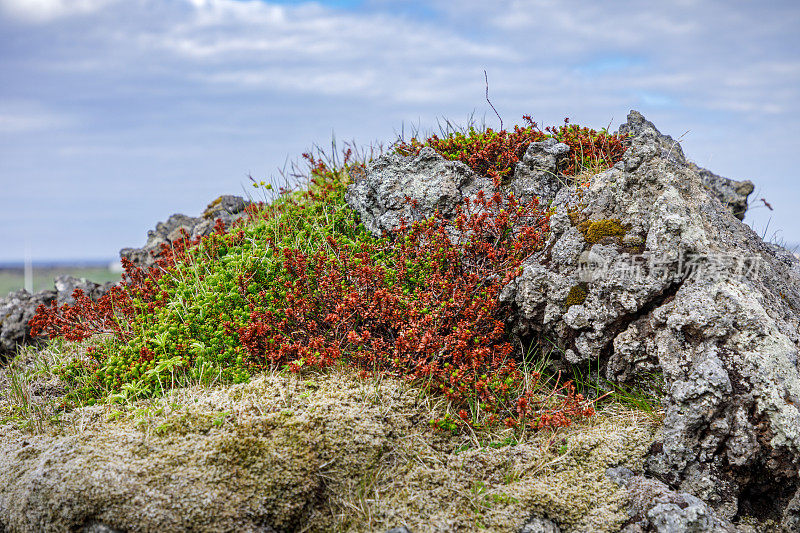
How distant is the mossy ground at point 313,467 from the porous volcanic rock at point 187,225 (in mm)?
4673

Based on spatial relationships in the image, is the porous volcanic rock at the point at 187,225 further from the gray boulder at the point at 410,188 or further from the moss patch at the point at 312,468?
the moss patch at the point at 312,468

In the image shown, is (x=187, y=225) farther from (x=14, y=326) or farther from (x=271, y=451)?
(x=271, y=451)

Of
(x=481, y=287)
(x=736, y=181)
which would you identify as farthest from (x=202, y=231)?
(x=736, y=181)

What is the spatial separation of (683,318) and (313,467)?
354cm

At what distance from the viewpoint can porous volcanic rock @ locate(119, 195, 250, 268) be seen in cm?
958

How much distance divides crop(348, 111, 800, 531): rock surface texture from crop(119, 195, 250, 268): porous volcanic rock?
5696 millimetres

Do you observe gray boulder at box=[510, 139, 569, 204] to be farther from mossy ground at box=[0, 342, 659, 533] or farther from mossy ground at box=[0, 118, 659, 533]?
mossy ground at box=[0, 342, 659, 533]

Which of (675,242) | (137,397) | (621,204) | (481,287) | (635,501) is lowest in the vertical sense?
(635,501)

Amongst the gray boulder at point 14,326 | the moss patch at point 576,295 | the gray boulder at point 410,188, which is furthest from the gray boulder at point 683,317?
the gray boulder at point 14,326

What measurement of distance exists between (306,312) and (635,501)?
12.2ft

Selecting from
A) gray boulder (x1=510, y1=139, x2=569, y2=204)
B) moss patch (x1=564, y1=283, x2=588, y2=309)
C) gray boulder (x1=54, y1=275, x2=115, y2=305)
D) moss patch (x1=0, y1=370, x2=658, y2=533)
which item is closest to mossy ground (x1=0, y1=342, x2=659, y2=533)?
moss patch (x1=0, y1=370, x2=658, y2=533)

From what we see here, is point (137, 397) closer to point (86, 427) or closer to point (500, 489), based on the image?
point (86, 427)

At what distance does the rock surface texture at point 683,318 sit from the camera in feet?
15.4

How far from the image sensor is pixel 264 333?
19.6 feet
